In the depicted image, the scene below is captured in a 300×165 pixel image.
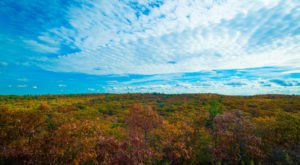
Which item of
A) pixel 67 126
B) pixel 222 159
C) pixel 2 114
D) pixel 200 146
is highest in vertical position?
pixel 2 114

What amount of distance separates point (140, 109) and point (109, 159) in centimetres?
543

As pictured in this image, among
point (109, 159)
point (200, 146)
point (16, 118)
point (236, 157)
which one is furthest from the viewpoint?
point (200, 146)

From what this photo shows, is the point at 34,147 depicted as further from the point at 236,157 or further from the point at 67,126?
the point at 236,157

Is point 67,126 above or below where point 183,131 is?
above

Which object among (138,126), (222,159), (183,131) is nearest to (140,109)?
(138,126)

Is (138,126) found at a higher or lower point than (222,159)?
higher

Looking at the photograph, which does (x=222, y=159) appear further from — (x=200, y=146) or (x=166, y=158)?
(x=166, y=158)

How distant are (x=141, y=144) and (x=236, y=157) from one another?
629cm

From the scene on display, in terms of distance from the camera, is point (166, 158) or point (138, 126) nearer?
point (166, 158)

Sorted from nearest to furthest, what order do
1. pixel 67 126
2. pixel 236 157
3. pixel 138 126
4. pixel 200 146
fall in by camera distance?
pixel 67 126, pixel 236 157, pixel 200 146, pixel 138 126

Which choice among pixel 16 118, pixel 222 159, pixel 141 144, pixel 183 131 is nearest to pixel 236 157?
pixel 222 159

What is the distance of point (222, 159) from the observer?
11195 mm

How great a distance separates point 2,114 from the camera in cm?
995

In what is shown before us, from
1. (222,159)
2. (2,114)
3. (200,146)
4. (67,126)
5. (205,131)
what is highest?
(2,114)
